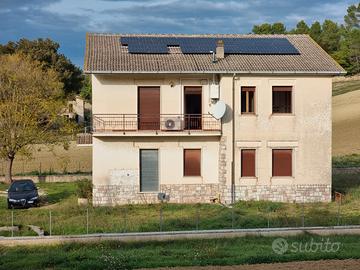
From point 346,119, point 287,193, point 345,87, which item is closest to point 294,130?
point 287,193

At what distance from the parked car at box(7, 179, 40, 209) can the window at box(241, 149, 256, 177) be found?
32.6 ft

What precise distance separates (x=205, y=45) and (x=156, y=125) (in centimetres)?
528

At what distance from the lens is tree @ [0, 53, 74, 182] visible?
34.1 metres

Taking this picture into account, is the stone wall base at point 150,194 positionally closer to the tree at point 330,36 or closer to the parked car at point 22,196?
the parked car at point 22,196

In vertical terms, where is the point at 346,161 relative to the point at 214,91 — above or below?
below

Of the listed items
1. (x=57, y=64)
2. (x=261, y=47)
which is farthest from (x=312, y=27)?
(x=261, y=47)

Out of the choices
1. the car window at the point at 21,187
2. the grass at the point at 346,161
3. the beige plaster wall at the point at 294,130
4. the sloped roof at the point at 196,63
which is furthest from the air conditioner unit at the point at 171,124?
the grass at the point at 346,161

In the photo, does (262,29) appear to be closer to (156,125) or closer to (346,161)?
(346,161)

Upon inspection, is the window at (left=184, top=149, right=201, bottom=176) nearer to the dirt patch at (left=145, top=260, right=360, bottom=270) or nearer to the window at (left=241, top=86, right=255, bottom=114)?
the window at (left=241, top=86, right=255, bottom=114)

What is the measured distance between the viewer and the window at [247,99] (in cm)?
2692

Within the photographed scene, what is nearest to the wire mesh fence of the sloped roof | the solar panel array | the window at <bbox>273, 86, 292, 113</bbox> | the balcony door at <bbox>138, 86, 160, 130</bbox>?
the balcony door at <bbox>138, 86, 160, 130</bbox>

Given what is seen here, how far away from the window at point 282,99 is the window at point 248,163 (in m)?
2.41

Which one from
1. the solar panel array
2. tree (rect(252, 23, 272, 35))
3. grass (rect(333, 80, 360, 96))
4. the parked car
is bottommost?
the parked car

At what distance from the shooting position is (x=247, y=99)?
2700 centimetres
